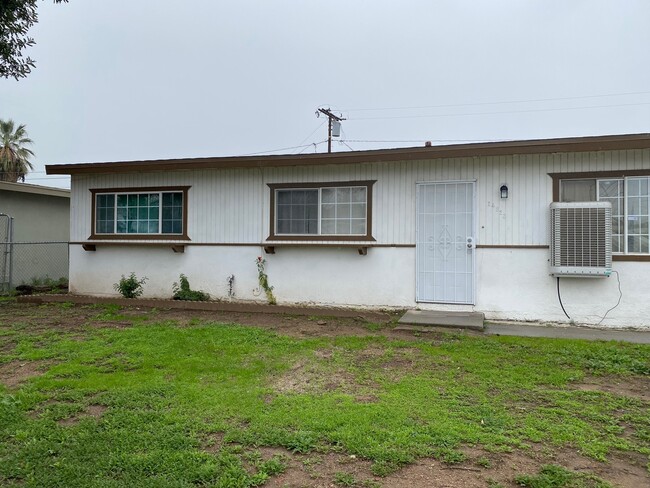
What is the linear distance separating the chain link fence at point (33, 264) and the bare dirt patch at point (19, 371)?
23.5 feet

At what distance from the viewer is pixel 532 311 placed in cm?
743

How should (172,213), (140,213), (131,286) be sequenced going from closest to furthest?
(131,286)
(172,213)
(140,213)

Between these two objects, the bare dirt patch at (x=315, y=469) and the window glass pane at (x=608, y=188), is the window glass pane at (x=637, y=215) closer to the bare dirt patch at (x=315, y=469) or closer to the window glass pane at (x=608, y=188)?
the window glass pane at (x=608, y=188)

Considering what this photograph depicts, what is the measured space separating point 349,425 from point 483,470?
3.21ft

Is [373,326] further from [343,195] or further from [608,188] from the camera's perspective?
[608,188]

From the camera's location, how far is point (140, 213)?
392 inches

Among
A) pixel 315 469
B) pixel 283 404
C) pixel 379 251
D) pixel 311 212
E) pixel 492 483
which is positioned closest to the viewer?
pixel 492 483

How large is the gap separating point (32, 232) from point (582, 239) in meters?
13.3

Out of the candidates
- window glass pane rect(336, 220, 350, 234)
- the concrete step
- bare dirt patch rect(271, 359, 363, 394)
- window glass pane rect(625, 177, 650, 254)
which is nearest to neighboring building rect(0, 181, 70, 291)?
window glass pane rect(336, 220, 350, 234)

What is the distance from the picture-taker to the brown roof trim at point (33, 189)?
1164 cm

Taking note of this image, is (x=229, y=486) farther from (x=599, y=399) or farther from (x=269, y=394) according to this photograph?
(x=599, y=399)

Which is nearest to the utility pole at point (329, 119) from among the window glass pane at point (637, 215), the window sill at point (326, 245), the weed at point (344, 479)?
the window sill at point (326, 245)

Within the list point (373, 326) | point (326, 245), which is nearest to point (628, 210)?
point (373, 326)

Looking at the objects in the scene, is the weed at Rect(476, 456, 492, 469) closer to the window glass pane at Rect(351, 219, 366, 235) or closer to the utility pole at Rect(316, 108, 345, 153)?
the window glass pane at Rect(351, 219, 366, 235)
